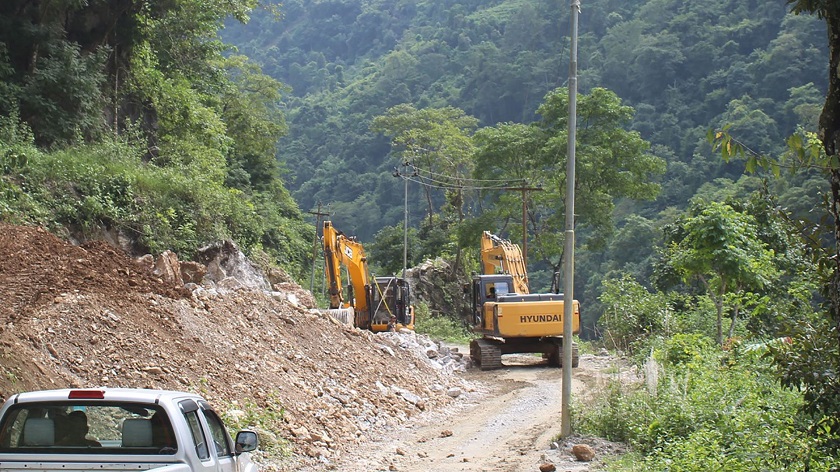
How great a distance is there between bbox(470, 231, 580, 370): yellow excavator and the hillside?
21.1 ft

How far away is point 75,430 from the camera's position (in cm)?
651

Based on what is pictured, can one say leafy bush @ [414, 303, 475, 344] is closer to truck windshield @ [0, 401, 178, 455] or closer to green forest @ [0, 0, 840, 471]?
green forest @ [0, 0, 840, 471]

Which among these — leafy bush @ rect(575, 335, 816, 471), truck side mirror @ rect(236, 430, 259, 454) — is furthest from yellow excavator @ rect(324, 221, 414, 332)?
truck side mirror @ rect(236, 430, 259, 454)

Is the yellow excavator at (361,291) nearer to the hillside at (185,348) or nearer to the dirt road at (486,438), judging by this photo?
the dirt road at (486,438)

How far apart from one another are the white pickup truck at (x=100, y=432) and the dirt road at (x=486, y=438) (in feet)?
21.8

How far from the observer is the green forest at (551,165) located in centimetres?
1040

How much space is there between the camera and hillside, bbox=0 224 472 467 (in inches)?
487

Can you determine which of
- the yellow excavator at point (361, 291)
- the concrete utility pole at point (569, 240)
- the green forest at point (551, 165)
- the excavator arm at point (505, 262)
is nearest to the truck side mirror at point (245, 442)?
the green forest at point (551, 165)

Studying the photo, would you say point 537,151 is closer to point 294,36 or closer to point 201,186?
point 201,186

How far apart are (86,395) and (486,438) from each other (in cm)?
1021

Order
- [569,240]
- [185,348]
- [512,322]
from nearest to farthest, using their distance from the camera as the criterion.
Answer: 1. [185,348]
2. [569,240]
3. [512,322]

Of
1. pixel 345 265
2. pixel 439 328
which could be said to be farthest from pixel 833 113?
pixel 439 328

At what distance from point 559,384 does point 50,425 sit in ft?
58.9

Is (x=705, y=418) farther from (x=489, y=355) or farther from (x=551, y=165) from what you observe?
(x=551, y=165)
